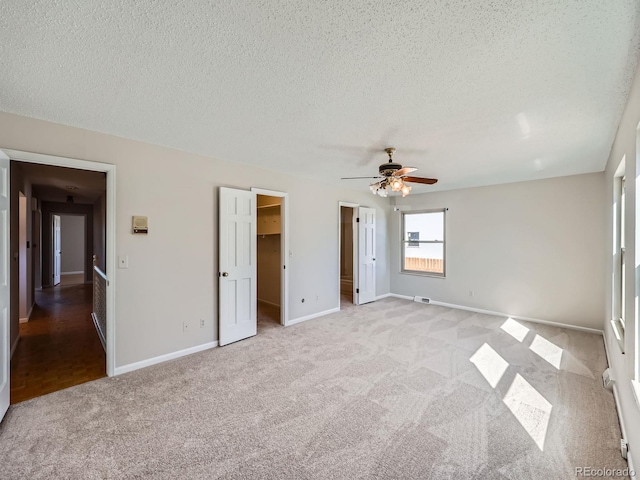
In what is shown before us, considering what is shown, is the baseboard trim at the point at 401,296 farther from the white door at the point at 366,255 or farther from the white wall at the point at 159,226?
the white wall at the point at 159,226

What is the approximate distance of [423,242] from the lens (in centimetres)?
611

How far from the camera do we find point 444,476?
1.65m

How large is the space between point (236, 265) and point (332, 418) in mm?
2279

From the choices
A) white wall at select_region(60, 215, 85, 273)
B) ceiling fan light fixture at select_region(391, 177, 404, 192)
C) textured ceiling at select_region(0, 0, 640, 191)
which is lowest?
white wall at select_region(60, 215, 85, 273)

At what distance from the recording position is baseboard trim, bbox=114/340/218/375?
2.89m

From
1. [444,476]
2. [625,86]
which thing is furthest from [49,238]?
[625,86]

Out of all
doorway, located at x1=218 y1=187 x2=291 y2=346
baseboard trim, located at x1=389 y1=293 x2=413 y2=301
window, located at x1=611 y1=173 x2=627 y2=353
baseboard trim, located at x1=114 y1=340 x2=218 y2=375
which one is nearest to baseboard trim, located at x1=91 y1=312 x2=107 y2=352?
baseboard trim, located at x1=114 y1=340 x2=218 y2=375

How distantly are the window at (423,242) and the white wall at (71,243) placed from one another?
11424 mm

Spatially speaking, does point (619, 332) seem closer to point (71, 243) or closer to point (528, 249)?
point (528, 249)

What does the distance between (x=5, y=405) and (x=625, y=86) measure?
5.06 meters

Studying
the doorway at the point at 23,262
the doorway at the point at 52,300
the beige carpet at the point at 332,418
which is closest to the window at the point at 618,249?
the beige carpet at the point at 332,418

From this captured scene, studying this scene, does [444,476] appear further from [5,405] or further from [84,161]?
[84,161]

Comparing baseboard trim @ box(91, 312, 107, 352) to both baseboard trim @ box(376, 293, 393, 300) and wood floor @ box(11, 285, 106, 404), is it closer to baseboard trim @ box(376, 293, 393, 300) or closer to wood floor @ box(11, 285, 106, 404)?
wood floor @ box(11, 285, 106, 404)

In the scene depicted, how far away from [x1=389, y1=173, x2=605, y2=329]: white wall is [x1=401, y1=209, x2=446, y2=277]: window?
202 mm
